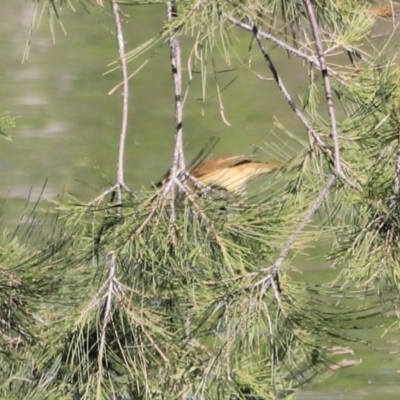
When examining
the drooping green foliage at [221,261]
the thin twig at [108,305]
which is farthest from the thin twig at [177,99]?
the thin twig at [108,305]

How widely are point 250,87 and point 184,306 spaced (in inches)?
206

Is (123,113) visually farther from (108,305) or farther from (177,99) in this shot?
(108,305)

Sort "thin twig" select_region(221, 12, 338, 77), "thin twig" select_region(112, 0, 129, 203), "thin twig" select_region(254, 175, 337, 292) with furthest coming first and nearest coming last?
"thin twig" select_region(112, 0, 129, 203), "thin twig" select_region(221, 12, 338, 77), "thin twig" select_region(254, 175, 337, 292)

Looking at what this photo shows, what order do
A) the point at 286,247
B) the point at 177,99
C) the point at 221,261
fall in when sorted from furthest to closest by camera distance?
the point at 177,99 → the point at 221,261 → the point at 286,247

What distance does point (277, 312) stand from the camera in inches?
50.4

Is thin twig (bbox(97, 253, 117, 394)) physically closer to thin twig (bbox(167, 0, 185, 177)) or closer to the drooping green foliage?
the drooping green foliage

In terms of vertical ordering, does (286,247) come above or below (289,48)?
below

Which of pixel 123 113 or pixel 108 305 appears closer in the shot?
pixel 108 305

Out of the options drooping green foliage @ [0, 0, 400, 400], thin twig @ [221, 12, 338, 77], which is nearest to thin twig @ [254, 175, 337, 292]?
drooping green foliage @ [0, 0, 400, 400]

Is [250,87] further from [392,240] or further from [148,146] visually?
[392,240]

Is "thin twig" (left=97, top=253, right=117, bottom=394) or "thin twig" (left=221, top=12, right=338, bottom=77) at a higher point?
"thin twig" (left=221, top=12, right=338, bottom=77)

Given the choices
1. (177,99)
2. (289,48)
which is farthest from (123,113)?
(289,48)

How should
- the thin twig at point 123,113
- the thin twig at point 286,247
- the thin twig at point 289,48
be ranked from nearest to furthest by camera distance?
the thin twig at point 286,247 → the thin twig at point 289,48 → the thin twig at point 123,113

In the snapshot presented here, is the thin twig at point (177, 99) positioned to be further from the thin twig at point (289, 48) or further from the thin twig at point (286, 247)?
the thin twig at point (286, 247)
